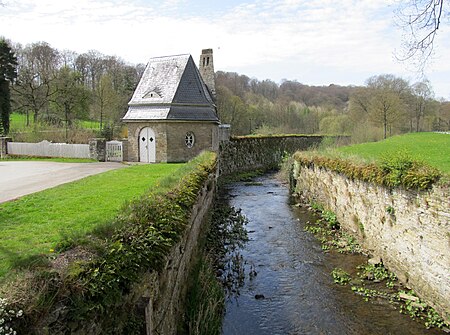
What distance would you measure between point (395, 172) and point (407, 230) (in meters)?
1.44

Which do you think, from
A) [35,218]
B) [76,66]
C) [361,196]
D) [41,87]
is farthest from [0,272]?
[76,66]

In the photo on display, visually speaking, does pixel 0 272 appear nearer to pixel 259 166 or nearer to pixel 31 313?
pixel 31 313

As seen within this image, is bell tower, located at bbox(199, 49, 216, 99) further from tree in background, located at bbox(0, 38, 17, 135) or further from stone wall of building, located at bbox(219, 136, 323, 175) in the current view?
tree in background, located at bbox(0, 38, 17, 135)

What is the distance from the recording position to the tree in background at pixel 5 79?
3428 centimetres

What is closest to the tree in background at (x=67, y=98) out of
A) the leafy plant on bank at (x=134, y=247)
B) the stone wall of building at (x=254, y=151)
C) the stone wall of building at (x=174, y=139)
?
the stone wall of building at (x=174, y=139)

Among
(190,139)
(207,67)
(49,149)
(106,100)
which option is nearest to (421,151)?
(190,139)

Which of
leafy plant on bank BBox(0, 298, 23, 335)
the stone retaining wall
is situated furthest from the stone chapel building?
leafy plant on bank BBox(0, 298, 23, 335)

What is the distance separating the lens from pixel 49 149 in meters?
25.9

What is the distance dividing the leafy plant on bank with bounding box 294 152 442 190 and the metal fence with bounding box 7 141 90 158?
17.8m

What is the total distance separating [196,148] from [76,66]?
39437 millimetres

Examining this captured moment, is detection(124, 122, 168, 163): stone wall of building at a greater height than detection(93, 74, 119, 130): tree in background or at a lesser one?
lesser

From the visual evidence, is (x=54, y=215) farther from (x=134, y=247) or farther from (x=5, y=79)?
(x=5, y=79)

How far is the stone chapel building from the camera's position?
961 inches

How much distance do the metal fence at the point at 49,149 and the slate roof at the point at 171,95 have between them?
3635mm
